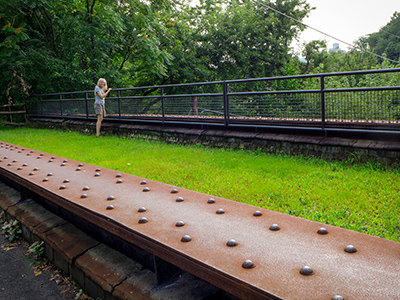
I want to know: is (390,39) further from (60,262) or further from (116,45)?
(60,262)

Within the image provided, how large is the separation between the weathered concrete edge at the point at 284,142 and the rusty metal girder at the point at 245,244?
375 cm

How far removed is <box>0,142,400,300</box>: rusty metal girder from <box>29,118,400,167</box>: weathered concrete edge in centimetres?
375

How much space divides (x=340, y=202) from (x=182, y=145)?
17.1ft

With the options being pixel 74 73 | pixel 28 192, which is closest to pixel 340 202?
pixel 28 192

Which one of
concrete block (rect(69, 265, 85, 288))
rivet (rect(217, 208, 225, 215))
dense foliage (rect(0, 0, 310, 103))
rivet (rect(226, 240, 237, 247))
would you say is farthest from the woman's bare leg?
rivet (rect(226, 240, 237, 247))

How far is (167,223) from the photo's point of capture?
6.98 ft

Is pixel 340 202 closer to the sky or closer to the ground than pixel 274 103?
closer to the ground

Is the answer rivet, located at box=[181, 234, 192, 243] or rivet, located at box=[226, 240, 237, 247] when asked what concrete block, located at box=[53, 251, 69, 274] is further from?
rivet, located at box=[226, 240, 237, 247]

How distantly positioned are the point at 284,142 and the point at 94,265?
15.5ft

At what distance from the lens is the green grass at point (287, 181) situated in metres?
3.44

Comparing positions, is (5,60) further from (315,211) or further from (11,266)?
(315,211)

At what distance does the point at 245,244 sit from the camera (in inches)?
68.9

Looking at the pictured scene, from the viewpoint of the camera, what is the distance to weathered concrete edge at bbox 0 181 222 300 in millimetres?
2117

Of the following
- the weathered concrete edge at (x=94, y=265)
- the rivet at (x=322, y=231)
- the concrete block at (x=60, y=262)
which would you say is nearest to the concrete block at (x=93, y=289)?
the weathered concrete edge at (x=94, y=265)
